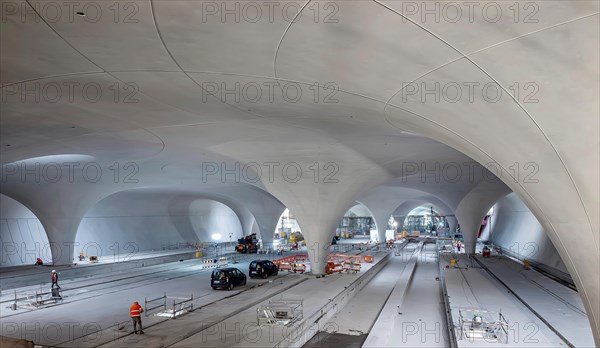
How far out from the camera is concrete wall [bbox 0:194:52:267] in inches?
1383

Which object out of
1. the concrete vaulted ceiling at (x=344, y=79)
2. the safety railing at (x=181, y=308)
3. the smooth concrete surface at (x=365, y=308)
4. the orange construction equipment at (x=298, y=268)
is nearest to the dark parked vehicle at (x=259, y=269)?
the orange construction equipment at (x=298, y=268)

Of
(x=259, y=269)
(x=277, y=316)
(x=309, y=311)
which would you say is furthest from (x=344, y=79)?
(x=259, y=269)

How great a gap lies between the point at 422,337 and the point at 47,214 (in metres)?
30.1

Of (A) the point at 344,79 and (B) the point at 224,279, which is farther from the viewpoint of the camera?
(B) the point at 224,279

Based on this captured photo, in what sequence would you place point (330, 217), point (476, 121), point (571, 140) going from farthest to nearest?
point (330, 217), point (476, 121), point (571, 140)

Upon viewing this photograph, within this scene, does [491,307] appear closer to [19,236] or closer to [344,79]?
[344,79]

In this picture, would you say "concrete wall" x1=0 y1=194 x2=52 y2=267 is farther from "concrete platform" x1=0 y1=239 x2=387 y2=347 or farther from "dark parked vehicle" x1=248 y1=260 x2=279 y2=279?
"dark parked vehicle" x1=248 y1=260 x2=279 y2=279

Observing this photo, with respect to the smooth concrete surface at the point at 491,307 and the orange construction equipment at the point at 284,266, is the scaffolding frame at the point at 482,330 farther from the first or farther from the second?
the orange construction equipment at the point at 284,266

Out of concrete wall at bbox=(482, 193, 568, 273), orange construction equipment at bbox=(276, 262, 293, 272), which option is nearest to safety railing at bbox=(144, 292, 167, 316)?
orange construction equipment at bbox=(276, 262, 293, 272)

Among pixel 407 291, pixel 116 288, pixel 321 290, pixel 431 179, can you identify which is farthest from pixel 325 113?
pixel 431 179

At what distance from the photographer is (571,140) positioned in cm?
696

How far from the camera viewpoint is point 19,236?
36.1 metres

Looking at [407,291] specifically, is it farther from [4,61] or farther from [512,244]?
[512,244]

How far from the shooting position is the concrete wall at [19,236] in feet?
115
